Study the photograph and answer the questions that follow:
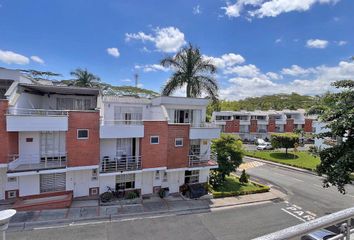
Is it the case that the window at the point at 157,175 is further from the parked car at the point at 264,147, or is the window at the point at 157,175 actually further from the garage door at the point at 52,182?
the parked car at the point at 264,147

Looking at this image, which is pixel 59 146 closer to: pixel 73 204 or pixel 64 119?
pixel 64 119

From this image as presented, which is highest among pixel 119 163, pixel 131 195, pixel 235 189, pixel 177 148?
pixel 177 148

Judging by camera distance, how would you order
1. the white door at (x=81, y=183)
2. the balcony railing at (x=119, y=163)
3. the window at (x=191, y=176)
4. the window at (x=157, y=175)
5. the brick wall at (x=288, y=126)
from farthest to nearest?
the brick wall at (x=288, y=126) → the window at (x=191, y=176) → the window at (x=157, y=175) → the balcony railing at (x=119, y=163) → the white door at (x=81, y=183)

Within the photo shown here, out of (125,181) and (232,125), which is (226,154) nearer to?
(125,181)

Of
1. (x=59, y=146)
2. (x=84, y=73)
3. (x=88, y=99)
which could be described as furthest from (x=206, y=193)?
(x=84, y=73)

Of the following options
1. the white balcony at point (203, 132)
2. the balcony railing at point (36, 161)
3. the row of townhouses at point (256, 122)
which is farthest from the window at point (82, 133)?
the row of townhouses at point (256, 122)

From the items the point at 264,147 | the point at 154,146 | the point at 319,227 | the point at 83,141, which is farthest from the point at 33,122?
the point at 264,147

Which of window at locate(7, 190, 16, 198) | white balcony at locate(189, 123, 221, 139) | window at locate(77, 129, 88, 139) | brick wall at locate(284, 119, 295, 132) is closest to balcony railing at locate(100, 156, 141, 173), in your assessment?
window at locate(77, 129, 88, 139)
